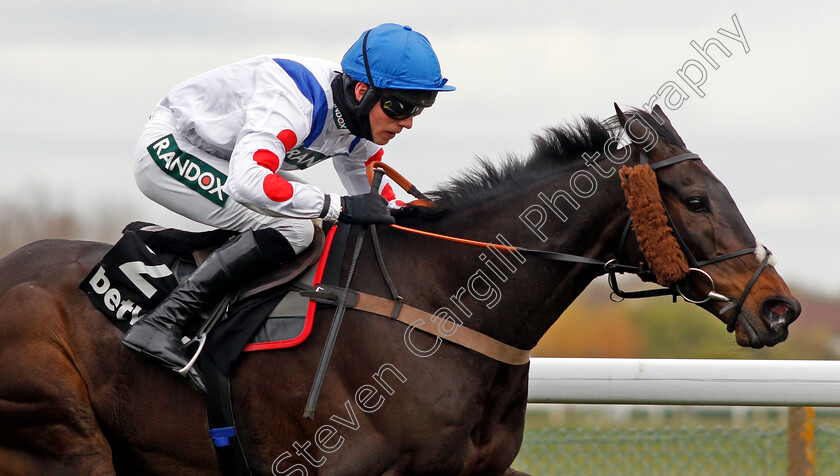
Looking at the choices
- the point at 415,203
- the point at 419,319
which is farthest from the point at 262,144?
the point at 419,319

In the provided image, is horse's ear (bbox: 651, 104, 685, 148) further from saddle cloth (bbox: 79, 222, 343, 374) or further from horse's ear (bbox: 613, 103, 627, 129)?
saddle cloth (bbox: 79, 222, 343, 374)

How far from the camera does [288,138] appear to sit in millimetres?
3654

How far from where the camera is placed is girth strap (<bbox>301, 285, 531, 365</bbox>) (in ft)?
12.0

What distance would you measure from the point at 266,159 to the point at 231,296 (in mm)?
557

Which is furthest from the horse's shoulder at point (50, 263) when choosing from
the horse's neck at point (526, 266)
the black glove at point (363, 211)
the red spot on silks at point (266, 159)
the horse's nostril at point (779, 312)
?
the horse's nostril at point (779, 312)

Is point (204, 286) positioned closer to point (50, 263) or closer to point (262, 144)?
point (262, 144)

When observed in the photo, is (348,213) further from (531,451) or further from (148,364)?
(531,451)

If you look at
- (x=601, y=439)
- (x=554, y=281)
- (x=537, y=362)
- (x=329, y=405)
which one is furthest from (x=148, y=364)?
(x=601, y=439)

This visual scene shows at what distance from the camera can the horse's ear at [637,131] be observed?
3664 mm

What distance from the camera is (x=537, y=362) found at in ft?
15.9

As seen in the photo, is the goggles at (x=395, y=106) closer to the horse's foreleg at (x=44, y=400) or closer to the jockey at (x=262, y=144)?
the jockey at (x=262, y=144)

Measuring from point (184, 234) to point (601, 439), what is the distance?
2324 millimetres

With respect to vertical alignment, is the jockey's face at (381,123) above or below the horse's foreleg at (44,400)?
above

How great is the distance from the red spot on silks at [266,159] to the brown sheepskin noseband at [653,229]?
124 cm
